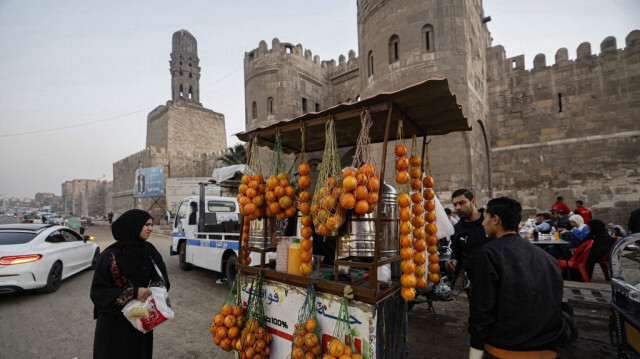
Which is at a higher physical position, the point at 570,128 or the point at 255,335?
the point at 570,128

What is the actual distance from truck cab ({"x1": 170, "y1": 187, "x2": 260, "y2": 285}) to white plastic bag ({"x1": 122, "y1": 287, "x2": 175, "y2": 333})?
3304 millimetres

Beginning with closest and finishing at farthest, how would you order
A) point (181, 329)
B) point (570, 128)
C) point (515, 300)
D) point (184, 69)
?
point (515, 300)
point (181, 329)
point (570, 128)
point (184, 69)

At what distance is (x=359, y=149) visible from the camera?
262 cm

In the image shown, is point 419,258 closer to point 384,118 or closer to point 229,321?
point 384,118

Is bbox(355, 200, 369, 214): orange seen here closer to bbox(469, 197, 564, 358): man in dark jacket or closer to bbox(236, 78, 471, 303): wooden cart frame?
bbox(236, 78, 471, 303): wooden cart frame

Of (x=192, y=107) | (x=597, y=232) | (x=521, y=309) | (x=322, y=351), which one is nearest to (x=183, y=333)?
(x=322, y=351)

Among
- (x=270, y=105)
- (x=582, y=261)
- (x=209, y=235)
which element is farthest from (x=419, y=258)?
(x=270, y=105)

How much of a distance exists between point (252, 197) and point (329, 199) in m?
0.97

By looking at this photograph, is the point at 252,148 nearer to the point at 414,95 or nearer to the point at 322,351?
the point at 414,95

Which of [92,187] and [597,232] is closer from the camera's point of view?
[597,232]

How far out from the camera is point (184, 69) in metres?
47.2

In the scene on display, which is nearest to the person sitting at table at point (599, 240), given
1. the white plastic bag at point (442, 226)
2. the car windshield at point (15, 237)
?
the white plastic bag at point (442, 226)

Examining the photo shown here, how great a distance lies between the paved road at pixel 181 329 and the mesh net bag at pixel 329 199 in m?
2.54

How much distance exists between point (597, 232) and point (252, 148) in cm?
660
